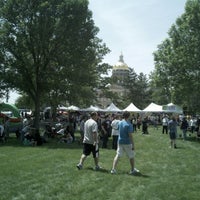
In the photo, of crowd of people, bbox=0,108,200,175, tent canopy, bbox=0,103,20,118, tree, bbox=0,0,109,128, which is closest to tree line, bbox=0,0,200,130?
tree, bbox=0,0,109,128

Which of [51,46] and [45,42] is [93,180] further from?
[51,46]

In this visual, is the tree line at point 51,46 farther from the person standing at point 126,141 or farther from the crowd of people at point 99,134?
the person standing at point 126,141

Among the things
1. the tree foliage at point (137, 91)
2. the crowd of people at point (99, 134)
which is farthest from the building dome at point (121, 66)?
the crowd of people at point (99, 134)

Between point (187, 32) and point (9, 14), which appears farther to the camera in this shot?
point (187, 32)

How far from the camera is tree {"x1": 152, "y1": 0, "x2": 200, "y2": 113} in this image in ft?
99.2

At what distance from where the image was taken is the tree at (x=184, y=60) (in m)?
30.2

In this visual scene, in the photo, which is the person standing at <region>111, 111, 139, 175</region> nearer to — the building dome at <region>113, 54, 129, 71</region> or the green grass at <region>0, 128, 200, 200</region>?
the green grass at <region>0, 128, 200, 200</region>

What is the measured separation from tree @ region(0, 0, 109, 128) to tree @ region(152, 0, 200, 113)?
7.41 meters

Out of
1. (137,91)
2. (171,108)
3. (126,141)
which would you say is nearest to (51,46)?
(126,141)

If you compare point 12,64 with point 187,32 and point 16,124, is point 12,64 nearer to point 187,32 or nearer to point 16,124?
point 16,124

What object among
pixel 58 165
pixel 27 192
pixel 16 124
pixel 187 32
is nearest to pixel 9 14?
pixel 16 124

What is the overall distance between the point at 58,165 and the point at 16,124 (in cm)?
1525

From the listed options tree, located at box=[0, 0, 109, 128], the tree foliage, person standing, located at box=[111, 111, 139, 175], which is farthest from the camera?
the tree foliage

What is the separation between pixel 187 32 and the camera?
102 ft
